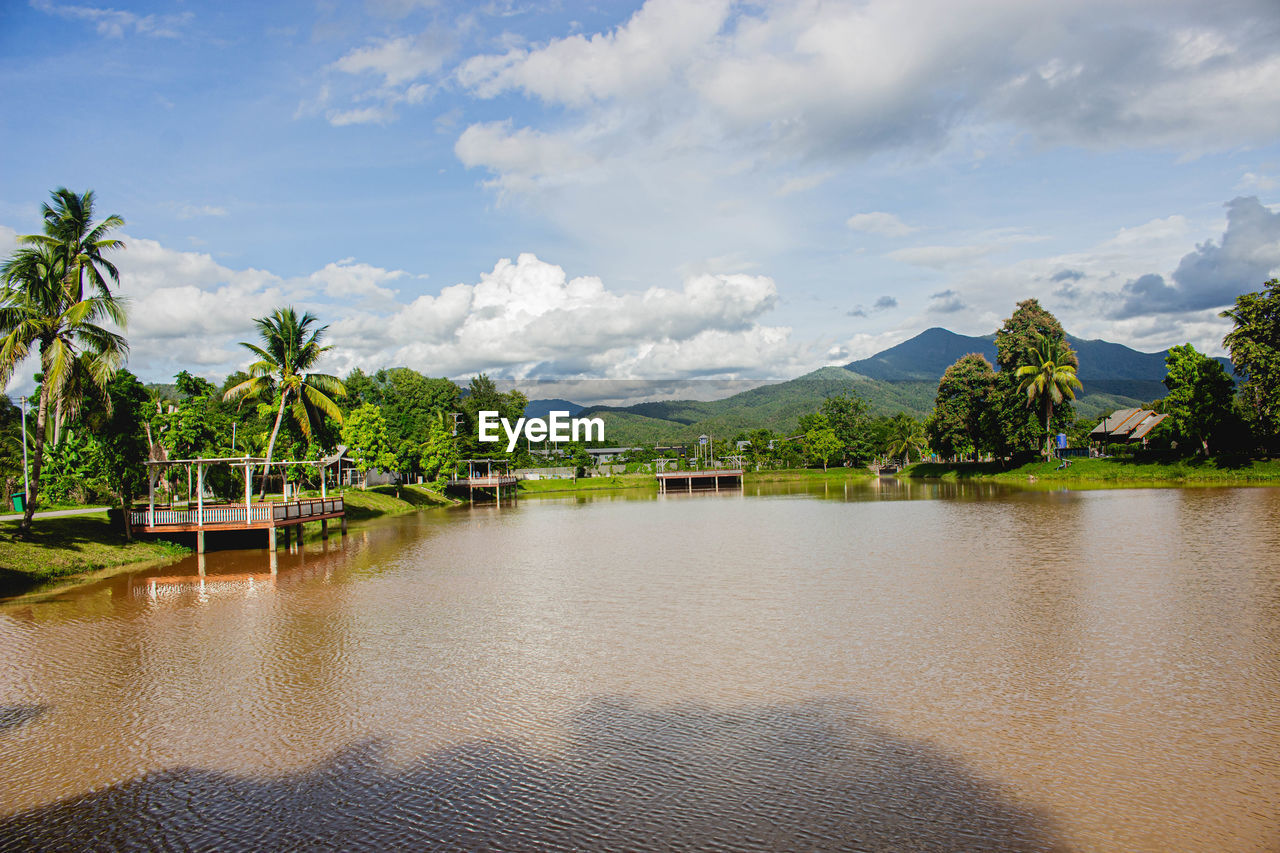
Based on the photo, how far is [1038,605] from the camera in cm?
1376

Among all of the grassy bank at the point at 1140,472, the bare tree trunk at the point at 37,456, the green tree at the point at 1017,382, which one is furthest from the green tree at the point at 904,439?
the bare tree trunk at the point at 37,456

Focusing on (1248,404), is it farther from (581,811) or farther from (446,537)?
(581,811)

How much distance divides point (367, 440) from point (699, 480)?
1545 inches

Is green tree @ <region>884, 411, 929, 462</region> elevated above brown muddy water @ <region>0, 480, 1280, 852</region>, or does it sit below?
above

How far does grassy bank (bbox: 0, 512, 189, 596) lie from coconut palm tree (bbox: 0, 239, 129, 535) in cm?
82

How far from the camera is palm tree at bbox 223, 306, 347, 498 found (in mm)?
31906

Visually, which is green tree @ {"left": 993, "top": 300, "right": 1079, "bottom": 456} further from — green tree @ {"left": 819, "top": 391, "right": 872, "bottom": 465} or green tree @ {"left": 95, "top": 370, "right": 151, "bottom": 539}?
green tree @ {"left": 95, "top": 370, "right": 151, "bottom": 539}

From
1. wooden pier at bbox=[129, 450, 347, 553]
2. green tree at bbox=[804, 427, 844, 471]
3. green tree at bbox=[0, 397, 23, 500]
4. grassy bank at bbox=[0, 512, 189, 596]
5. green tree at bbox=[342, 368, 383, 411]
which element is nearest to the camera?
grassy bank at bbox=[0, 512, 189, 596]

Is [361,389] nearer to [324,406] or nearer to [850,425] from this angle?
[324,406]

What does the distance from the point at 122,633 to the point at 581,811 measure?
11137 mm

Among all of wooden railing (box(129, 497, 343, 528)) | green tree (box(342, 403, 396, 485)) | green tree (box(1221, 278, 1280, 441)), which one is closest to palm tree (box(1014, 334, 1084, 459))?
green tree (box(1221, 278, 1280, 441))

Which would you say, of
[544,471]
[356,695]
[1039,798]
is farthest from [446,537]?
[544,471]

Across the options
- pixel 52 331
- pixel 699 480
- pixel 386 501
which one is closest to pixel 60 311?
pixel 52 331

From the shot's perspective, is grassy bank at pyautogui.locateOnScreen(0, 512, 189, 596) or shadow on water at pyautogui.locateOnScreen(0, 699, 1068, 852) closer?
shadow on water at pyautogui.locateOnScreen(0, 699, 1068, 852)
